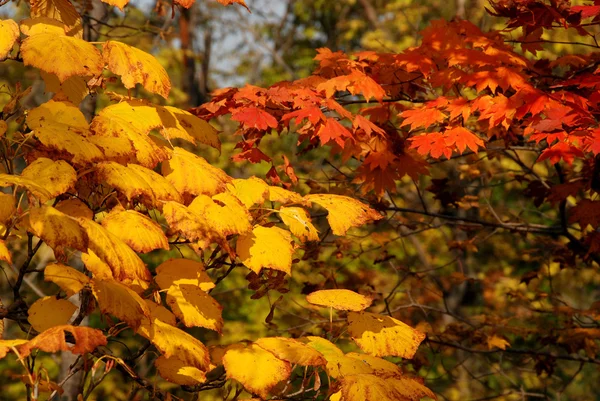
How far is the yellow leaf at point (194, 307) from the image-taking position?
2.25 meters

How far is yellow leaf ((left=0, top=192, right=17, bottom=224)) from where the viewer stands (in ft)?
6.49

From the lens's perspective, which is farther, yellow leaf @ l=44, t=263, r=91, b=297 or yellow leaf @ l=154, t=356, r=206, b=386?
yellow leaf @ l=154, t=356, r=206, b=386

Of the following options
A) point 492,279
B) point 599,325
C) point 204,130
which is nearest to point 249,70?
point 492,279

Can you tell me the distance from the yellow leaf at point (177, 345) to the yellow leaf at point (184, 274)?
0.53 ft

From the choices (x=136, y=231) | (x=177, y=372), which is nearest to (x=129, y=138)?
(x=136, y=231)

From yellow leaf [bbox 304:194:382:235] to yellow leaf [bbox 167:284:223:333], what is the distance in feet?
1.58

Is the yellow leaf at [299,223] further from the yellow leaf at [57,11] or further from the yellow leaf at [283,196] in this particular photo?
the yellow leaf at [57,11]

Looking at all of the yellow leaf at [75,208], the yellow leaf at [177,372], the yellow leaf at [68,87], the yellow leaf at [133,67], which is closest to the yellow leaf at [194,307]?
the yellow leaf at [177,372]

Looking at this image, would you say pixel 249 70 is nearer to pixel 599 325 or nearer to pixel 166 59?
pixel 166 59

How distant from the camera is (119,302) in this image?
6.47ft

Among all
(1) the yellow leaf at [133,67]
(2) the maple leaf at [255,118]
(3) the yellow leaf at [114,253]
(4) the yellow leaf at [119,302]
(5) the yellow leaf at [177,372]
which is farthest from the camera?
(2) the maple leaf at [255,118]

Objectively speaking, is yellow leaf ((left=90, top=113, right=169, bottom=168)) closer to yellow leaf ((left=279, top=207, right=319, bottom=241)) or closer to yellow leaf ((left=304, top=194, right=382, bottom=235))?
yellow leaf ((left=279, top=207, right=319, bottom=241))

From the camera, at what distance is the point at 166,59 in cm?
A: 1234

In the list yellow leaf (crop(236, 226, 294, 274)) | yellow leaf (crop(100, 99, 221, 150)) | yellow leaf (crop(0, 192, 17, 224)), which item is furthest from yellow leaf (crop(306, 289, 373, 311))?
yellow leaf (crop(0, 192, 17, 224))
